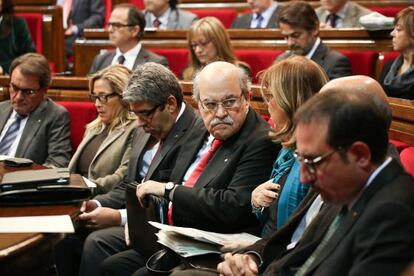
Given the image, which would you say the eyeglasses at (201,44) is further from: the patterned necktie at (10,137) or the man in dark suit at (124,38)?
the patterned necktie at (10,137)

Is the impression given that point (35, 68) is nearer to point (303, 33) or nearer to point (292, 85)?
point (303, 33)

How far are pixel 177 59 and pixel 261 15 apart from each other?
0.65 m

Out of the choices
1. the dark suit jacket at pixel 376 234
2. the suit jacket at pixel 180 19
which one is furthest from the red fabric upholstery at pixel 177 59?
the dark suit jacket at pixel 376 234

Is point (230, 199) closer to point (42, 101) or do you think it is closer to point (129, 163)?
point (129, 163)

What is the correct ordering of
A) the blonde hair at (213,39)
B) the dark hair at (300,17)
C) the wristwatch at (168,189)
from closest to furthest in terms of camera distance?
the wristwatch at (168,189) → the dark hair at (300,17) → the blonde hair at (213,39)

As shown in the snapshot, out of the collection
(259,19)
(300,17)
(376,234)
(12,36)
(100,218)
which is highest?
(376,234)

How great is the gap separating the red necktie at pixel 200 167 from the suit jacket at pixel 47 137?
82 centimetres

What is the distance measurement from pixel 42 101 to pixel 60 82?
0.60 feet

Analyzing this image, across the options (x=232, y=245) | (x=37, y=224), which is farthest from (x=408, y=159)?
(x=37, y=224)

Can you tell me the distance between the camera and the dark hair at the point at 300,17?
134 inches

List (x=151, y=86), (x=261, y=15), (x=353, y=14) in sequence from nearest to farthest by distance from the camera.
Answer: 1. (x=151, y=86)
2. (x=353, y=14)
3. (x=261, y=15)

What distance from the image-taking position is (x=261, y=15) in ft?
14.3

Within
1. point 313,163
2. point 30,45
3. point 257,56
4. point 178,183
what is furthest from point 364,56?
point 313,163

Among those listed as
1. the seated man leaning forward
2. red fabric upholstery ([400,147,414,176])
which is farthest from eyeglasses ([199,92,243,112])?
red fabric upholstery ([400,147,414,176])
